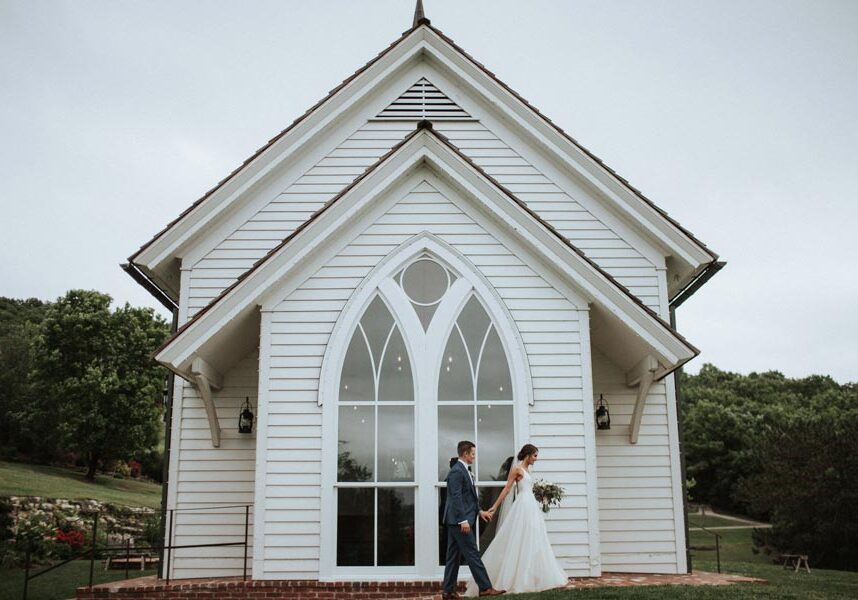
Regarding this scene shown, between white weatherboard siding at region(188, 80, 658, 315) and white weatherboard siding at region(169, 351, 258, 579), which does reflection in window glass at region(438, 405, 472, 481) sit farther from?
white weatherboard siding at region(188, 80, 658, 315)

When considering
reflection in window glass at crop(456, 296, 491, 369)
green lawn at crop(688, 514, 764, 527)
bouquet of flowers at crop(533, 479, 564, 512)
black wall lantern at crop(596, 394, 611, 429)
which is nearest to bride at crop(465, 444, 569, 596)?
bouquet of flowers at crop(533, 479, 564, 512)

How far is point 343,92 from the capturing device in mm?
13297

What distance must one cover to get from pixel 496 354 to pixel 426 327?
1.01m

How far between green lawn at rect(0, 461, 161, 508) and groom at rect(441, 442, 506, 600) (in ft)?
78.1

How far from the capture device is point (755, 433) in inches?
2074

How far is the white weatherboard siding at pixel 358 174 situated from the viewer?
1280 cm

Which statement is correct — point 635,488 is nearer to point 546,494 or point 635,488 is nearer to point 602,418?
point 602,418

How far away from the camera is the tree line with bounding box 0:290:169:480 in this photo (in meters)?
39.2

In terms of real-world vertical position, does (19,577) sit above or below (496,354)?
below

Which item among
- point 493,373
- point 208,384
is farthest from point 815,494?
point 208,384

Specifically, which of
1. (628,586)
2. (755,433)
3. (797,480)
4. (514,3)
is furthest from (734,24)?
(755,433)

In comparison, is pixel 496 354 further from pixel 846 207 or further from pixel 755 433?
pixel 846 207

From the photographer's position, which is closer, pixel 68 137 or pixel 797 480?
pixel 797 480

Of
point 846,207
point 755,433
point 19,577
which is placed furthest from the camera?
point 846,207
